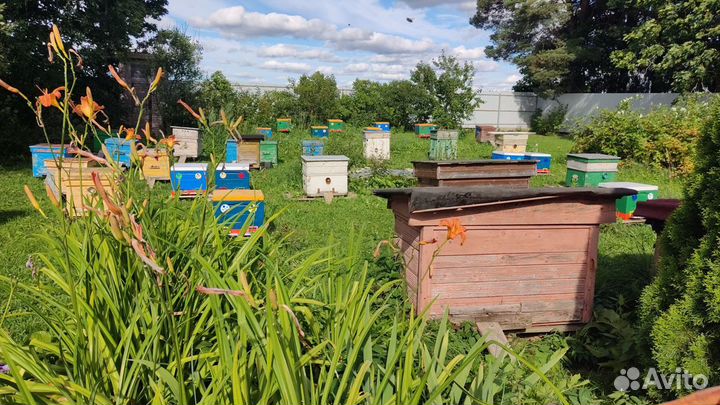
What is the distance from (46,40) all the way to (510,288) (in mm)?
11262

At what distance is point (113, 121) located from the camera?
13.6m

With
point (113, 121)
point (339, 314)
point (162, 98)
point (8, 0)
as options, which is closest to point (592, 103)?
point (162, 98)

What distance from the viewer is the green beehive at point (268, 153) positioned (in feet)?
35.2


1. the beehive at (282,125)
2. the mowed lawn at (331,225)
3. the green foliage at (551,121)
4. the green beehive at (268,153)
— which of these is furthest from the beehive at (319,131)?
the green foliage at (551,121)

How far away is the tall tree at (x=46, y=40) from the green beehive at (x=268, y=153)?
4.37m

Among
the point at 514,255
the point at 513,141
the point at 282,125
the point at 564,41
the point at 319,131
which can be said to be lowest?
the point at 514,255

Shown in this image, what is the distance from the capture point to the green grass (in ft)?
12.5

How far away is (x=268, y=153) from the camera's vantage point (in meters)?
10.8

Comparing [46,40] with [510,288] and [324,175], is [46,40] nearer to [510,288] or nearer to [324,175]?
[324,175]

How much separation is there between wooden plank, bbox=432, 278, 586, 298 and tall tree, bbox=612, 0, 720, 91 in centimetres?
1522

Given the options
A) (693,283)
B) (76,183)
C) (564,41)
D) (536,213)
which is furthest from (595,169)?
(564,41)

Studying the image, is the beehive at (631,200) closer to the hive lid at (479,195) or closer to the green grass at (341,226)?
the green grass at (341,226)

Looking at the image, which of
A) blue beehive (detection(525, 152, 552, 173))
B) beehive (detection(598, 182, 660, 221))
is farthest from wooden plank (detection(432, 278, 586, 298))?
blue beehive (detection(525, 152, 552, 173))

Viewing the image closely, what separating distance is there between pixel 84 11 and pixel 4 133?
3336mm
